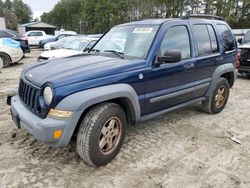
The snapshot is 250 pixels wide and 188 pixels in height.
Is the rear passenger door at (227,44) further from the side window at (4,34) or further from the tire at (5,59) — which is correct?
the side window at (4,34)

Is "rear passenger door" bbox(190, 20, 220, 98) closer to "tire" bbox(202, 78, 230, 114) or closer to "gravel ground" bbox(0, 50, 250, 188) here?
"tire" bbox(202, 78, 230, 114)

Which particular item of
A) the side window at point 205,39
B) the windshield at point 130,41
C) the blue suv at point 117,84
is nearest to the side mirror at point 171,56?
the blue suv at point 117,84

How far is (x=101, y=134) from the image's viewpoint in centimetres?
335

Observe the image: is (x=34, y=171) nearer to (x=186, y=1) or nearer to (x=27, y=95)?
(x=27, y=95)

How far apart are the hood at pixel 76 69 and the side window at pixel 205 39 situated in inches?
59.8

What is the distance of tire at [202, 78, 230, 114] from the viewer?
534cm

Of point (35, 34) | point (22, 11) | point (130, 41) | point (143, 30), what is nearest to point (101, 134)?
point (130, 41)

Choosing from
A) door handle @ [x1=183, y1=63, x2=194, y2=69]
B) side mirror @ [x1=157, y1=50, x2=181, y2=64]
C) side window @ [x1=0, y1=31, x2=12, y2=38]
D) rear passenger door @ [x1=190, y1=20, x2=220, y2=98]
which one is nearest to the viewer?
side mirror @ [x1=157, y1=50, x2=181, y2=64]

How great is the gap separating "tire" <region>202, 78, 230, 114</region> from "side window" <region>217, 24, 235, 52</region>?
0.69 metres

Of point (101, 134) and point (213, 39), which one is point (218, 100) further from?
point (101, 134)

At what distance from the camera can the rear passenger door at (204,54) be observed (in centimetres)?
466

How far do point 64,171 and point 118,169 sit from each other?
2.23 ft

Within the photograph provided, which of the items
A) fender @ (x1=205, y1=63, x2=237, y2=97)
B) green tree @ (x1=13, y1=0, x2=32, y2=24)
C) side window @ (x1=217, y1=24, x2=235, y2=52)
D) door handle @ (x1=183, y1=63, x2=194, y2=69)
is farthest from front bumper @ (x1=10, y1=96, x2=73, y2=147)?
green tree @ (x1=13, y1=0, x2=32, y2=24)

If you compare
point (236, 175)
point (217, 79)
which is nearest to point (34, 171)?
point (236, 175)
